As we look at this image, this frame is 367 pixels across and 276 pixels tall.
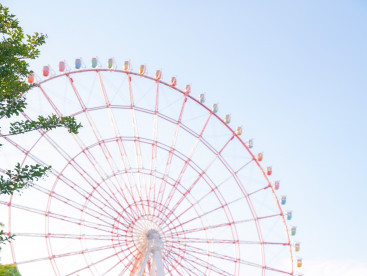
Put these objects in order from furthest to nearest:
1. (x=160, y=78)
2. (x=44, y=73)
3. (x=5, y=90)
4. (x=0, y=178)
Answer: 1. (x=160, y=78)
2. (x=44, y=73)
3. (x=5, y=90)
4. (x=0, y=178)

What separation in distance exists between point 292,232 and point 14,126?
16.8m

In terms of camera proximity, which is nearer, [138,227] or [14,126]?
[14,126]

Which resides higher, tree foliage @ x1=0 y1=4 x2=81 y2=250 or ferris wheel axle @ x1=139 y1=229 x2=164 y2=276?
tree foliage @ x1=0 y1=4 x2=81 y2=250

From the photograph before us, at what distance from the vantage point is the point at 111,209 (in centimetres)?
2431

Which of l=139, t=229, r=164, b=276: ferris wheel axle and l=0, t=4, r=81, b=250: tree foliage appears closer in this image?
l=0, t=4, r=81, b=250: tree foliage

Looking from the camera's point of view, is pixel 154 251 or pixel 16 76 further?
pixel 154 251

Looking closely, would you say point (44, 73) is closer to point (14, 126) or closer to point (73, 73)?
point (73, 73)

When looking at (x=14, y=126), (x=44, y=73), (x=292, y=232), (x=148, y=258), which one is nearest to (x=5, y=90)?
(x=14, y=126)

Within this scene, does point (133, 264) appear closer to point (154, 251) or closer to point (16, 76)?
point (154, 251)

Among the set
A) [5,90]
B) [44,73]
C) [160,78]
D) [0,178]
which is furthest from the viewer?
[160,78]

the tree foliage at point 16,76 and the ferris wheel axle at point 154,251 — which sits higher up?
the tree foliage at point 16,76

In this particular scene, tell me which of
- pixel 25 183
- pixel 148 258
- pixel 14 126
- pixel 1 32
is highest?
pixel 1 32

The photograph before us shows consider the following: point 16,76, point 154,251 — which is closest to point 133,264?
point 154,251

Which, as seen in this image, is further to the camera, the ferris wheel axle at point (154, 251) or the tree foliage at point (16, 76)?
the ferris wheel axle at point (154, 251)
